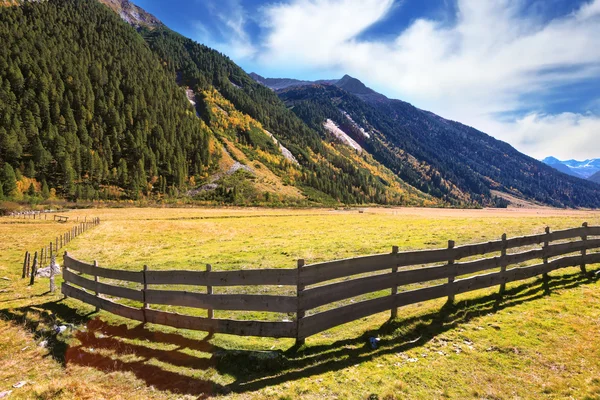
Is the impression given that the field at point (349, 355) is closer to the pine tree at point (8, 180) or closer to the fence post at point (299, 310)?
the fence post at point (299, 310)

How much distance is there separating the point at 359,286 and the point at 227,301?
3978 millimetres

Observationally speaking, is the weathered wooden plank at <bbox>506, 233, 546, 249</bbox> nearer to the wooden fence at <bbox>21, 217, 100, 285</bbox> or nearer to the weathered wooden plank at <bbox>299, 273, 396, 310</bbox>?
the weathered wooden plank at <bbox>299, 273, 396, 310</bbox>

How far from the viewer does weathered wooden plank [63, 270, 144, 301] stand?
35.7 ft

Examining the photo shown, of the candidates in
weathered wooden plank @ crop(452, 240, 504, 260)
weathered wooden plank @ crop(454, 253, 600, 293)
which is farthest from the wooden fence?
weathered wooden plank @ crop(454, 253, 600, 293)

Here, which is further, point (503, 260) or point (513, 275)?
point (513, 275)

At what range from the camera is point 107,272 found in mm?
12102

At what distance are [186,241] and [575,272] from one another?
3235 cm

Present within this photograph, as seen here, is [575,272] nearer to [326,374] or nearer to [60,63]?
[326,374]

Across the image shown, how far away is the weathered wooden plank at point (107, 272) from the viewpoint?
11.0m

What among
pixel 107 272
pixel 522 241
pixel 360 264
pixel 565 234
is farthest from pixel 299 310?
pixel 565 234

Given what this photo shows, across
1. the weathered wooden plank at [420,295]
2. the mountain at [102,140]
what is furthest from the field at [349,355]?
the mountain at [102,140]

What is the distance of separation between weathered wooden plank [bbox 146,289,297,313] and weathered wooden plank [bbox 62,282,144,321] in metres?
0.77

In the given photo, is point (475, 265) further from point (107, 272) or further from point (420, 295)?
point (107, 272)

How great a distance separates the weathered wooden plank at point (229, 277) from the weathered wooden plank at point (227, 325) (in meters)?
1.07
